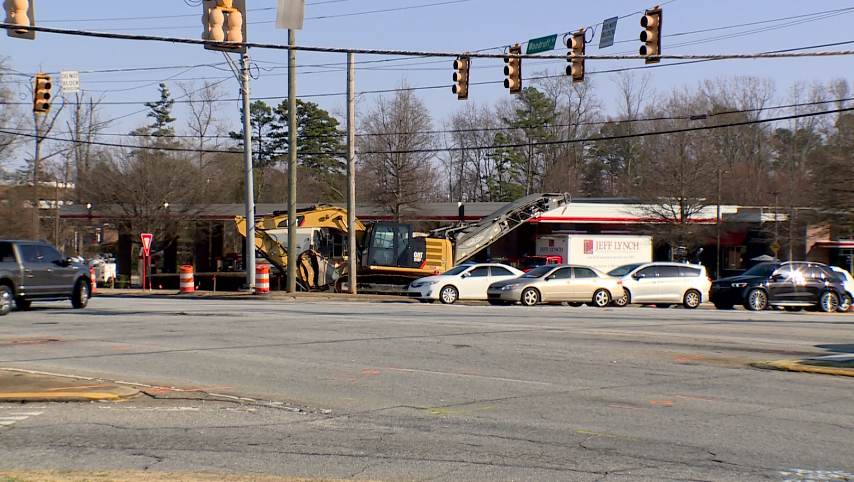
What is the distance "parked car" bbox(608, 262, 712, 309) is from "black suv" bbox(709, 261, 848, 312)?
1.46 m

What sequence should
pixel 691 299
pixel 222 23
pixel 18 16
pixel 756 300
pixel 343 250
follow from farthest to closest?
pixel 343 250 → pixel 691 299 → pixel 756 300 → pixel 222 23 → pixel 18 16

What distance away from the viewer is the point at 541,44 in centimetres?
2141

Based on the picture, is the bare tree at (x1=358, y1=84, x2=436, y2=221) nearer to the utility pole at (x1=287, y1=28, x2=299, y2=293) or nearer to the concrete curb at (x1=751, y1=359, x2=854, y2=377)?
the utility pole at (x1=287, y1=28, x2=299, y2=293)

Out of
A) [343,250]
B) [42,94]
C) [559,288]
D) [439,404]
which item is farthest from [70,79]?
[439,404]

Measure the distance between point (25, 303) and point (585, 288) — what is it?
17312mm

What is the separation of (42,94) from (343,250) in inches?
607

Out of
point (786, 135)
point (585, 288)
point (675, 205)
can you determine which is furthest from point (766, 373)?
point (786, 135)

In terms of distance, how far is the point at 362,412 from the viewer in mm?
9125

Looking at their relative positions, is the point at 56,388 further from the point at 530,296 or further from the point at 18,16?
the point at 530,296

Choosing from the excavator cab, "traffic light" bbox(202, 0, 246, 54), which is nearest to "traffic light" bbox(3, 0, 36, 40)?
"traffic light" bbox(202, 0, 246, 54)

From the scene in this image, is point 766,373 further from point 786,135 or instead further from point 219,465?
point 786,135

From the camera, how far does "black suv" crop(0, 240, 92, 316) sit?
20.8m

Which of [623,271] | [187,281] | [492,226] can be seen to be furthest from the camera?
[492,226]

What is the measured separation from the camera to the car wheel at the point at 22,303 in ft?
69.6
